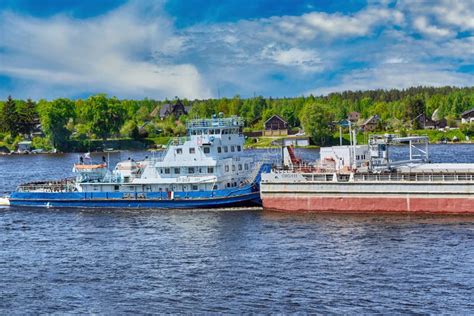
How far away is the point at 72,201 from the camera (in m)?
68.6

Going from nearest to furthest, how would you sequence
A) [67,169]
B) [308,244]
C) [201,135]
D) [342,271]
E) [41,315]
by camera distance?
[41,315] < [342,271] < [308,244] < [201,135] < [67,169]

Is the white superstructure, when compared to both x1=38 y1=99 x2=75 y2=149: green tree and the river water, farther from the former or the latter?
x1=38 y1=99 x2=75 y2=149: green tree

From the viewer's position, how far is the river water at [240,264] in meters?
35.6

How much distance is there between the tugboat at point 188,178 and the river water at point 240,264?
7.79 ft

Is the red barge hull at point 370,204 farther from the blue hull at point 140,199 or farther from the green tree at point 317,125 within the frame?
the green tree at point 317,125

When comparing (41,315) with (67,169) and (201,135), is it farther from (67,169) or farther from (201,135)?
(67,169)

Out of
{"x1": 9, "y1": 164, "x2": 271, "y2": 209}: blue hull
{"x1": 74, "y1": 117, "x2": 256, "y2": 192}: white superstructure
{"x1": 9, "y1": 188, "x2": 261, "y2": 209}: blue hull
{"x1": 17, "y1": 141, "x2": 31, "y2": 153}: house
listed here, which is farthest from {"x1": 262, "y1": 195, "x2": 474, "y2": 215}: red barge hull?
{"x1": 17, "y1": 141, "x2": 31, "y2": 153}: house

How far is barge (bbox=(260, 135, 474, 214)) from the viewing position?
54.5 m

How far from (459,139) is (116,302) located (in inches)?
6415

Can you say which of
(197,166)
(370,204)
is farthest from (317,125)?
(370,204)

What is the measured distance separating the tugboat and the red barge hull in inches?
142

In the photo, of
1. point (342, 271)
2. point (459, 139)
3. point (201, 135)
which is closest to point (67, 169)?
point (201, 135)

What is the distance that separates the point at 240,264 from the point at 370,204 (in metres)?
17.4

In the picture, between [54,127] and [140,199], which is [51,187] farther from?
[54,127]
